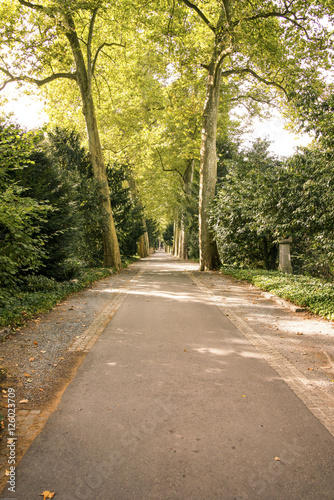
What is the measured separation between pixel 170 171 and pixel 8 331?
2718 centimetres

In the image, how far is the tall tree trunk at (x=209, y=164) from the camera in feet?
Result: 53.0

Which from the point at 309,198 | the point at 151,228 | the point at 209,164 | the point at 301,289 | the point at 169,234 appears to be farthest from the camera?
the point at 169,234

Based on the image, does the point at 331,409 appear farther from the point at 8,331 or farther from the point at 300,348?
the point at 8,331

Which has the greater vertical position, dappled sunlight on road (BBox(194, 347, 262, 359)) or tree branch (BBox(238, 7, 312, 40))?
tree branch (BBox(238, 7, 312, 40))

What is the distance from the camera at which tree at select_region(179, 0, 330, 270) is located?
12.5 metres

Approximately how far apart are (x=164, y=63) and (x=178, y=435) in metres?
19.1

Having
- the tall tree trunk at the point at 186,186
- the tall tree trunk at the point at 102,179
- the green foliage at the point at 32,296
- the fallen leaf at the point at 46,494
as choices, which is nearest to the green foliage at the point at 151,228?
the tall tree trunk at the point at 186,186

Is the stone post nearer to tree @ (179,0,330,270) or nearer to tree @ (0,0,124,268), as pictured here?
tree @ (179,0,330,270)

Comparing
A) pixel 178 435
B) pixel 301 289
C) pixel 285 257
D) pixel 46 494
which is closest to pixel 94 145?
pixel 285 257

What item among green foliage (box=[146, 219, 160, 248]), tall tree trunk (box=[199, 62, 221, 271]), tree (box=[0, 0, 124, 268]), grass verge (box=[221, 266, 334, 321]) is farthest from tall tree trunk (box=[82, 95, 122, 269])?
green foliage (box=[146, 219, 160, 248])

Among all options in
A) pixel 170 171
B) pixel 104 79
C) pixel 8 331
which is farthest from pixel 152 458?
pixel 170 171

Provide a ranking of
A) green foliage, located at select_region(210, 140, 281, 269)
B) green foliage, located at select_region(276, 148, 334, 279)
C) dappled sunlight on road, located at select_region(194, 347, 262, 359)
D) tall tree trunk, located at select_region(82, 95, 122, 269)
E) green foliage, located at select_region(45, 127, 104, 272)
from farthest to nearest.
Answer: tall tree trunk, located at select_region(82, 95, 122, 269), green foliage, located at select_region(210, 140, 281, 269), green foliage, located at select_region(45, 127, 104, 272), green foliage, located at select_region(276, 148, 334, 279), dappled sunlight on road, located at select_region(194, 347, 262, 359)

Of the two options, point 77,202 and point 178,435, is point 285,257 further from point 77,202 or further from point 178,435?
point 178,435

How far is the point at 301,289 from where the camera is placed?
28.0 ft
